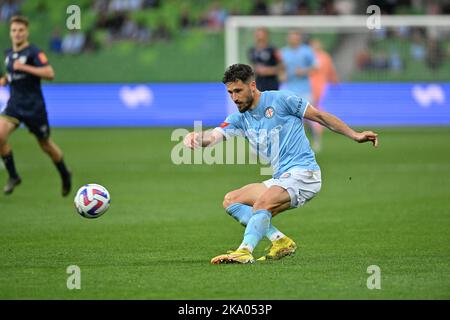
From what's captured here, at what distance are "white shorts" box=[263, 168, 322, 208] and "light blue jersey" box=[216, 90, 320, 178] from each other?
69 mm

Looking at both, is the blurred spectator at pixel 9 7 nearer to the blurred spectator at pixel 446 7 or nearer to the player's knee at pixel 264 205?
the blurred spectator at pixel 446 7

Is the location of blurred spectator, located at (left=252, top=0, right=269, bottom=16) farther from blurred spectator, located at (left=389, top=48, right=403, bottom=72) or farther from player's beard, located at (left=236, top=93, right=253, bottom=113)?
player's beard, located at (left=236, top=93, right=253, bottom=113)

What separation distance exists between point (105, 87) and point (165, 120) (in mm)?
2159

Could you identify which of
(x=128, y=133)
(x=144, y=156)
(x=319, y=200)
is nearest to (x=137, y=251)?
(x=319, y=200)

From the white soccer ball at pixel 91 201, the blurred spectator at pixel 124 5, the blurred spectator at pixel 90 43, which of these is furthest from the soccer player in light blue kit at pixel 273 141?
the blurred spectator at pixel 124 5

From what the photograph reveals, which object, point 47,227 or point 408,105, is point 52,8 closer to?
point 408,105

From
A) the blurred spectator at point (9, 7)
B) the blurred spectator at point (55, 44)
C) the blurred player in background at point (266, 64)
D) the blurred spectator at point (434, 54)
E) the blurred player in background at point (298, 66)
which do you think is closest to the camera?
the blurred player in background at point (266, 64)

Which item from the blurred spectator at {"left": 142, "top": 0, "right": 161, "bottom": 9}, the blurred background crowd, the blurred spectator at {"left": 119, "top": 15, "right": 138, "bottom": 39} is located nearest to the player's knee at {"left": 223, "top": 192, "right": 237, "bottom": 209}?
the blurred background crowd

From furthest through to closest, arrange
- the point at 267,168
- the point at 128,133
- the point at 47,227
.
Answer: the point at 128,133
the point at 267,168
the point at 47,227

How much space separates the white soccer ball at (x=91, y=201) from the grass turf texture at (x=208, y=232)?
0.38m

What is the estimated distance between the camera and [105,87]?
2886 cm

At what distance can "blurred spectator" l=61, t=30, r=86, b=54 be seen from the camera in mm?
31344

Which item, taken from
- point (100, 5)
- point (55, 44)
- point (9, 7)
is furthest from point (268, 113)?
point (9, 7)

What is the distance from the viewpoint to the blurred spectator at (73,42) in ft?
103
